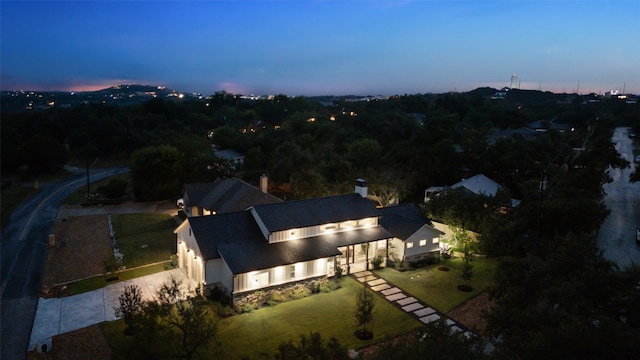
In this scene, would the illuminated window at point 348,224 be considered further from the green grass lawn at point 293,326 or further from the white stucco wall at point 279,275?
the green grass lawn at point 293,326

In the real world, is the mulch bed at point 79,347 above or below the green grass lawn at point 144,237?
above

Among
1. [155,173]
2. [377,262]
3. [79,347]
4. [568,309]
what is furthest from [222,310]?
[155,173]

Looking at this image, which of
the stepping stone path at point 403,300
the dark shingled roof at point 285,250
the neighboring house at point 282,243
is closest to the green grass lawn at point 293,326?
the stepping stone path at point 403,300

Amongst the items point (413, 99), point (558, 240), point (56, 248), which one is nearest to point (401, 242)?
point (558, 240)

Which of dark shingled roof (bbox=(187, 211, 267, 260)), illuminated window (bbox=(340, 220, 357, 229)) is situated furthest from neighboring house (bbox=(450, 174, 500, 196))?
dark shingled roof (bbox=(187, 211, 267, 260))

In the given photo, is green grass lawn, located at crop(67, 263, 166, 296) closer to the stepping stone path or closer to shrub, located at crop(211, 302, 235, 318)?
shrub, located at crop(211, 302, 235, 318)

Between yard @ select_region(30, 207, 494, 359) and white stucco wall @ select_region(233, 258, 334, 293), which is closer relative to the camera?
yard @ select_region(30, 207, 494, 359)
